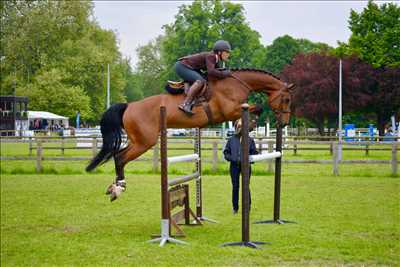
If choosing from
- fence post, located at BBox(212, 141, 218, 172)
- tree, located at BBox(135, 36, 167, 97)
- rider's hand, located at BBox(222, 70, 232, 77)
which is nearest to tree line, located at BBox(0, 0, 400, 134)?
tree, located at BBox(135, 36, 167, 97)

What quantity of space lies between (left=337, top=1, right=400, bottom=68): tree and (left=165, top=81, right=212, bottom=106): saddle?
77.0 inches

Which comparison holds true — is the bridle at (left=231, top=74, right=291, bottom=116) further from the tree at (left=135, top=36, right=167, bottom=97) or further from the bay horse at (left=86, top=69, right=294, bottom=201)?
the tree at (left=135, top=36, right=167, bottom=97)

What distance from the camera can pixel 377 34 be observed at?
23.6 feet

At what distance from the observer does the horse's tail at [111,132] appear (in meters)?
8.07

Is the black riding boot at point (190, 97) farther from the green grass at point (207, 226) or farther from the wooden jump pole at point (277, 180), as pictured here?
the green grass at point (207, 226)

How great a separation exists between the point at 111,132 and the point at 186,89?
1.28m

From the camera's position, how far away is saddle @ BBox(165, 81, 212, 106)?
767 cm

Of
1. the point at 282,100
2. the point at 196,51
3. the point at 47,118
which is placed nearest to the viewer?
the point at 282,100

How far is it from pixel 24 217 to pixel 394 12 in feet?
20.9

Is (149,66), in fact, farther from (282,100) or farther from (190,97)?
(190,97)

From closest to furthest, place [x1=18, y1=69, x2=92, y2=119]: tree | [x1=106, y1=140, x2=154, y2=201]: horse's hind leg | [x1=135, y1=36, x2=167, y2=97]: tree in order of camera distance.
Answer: [x1=106, y1=140, x2=154, y2=201]: horse's hind leg, [x1=18, y1=69, x2=92, y2=119]: tree, [x1=135, y1=36, x2=167, y2=97]: tree

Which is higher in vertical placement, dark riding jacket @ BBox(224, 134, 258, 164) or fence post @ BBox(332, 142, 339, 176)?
dark riding jacket @ BBox(224, 134, 258, 164)

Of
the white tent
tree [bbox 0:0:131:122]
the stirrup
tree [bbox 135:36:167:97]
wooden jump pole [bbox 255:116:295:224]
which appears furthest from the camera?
tree [bbox 135:36:167:97]

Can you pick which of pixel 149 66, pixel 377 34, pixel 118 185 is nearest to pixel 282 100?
pixel 377 34
